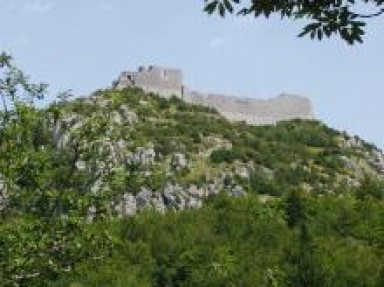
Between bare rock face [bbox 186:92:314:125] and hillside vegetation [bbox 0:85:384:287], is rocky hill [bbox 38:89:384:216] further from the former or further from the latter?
bare rock face [bbox 186:92:314:125]

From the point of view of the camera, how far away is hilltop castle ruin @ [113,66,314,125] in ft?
553

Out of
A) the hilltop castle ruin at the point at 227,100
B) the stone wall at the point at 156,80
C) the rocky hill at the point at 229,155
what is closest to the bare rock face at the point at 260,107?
the hilltop castle ruin at the point at 227,100

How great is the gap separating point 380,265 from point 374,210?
28652 mm

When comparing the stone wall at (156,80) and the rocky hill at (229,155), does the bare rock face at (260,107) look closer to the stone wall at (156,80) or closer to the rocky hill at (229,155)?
the rocky hill at (229,155)

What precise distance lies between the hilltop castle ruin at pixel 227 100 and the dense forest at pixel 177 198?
7.72 feet

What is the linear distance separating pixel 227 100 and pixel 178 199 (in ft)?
134

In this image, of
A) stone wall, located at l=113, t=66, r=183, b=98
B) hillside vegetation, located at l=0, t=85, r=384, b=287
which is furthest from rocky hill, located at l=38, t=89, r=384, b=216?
stone wall, located at l=113, t=66, r=183, b=98

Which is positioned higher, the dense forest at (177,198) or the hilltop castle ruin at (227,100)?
the hilltop castle ruin at (227,100)

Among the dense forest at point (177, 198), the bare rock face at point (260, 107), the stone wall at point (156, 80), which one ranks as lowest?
the dense forest at point (177, 198)

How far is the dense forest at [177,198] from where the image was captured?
25.1m

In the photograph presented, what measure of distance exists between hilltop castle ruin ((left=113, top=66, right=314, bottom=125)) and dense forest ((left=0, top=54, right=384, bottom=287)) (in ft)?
7.72

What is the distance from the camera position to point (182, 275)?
349 feet

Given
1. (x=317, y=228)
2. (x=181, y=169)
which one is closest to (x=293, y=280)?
(x=317, y=228)

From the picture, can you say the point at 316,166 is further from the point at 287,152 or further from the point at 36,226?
the point at 36,226
